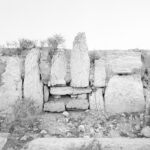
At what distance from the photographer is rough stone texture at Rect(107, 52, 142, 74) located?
5.44 metres

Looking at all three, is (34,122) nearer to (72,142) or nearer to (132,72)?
(72,142)

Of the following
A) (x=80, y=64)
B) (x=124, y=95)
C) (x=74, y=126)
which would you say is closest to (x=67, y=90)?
(x=80, y=64)

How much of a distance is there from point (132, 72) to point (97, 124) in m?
1.60

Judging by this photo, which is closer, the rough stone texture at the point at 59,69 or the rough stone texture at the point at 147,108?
the rough stone texture at the point at 147,108

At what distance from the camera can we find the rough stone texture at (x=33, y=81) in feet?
17.8

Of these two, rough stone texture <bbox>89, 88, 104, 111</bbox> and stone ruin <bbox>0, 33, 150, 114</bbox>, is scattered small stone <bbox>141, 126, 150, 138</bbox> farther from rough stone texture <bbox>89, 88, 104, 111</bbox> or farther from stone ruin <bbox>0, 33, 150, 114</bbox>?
rough stone texture <bbox>89, 88, 104, 111</bbox>

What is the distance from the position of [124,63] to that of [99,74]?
687 millimetres

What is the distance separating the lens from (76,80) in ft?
17.8

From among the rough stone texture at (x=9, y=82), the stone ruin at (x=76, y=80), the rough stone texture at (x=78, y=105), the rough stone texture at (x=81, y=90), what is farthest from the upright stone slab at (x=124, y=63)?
the rough stone texture at (x=9, y=82)

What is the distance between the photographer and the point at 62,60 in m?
5.58

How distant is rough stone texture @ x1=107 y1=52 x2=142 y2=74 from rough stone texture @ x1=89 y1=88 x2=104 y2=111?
0.66m

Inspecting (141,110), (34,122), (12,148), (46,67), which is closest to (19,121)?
(34,122)

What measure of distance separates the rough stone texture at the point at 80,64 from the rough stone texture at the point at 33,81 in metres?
0.87

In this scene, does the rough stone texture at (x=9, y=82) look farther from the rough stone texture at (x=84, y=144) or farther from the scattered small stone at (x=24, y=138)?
the rough stone texture at (x=84, y=144)
